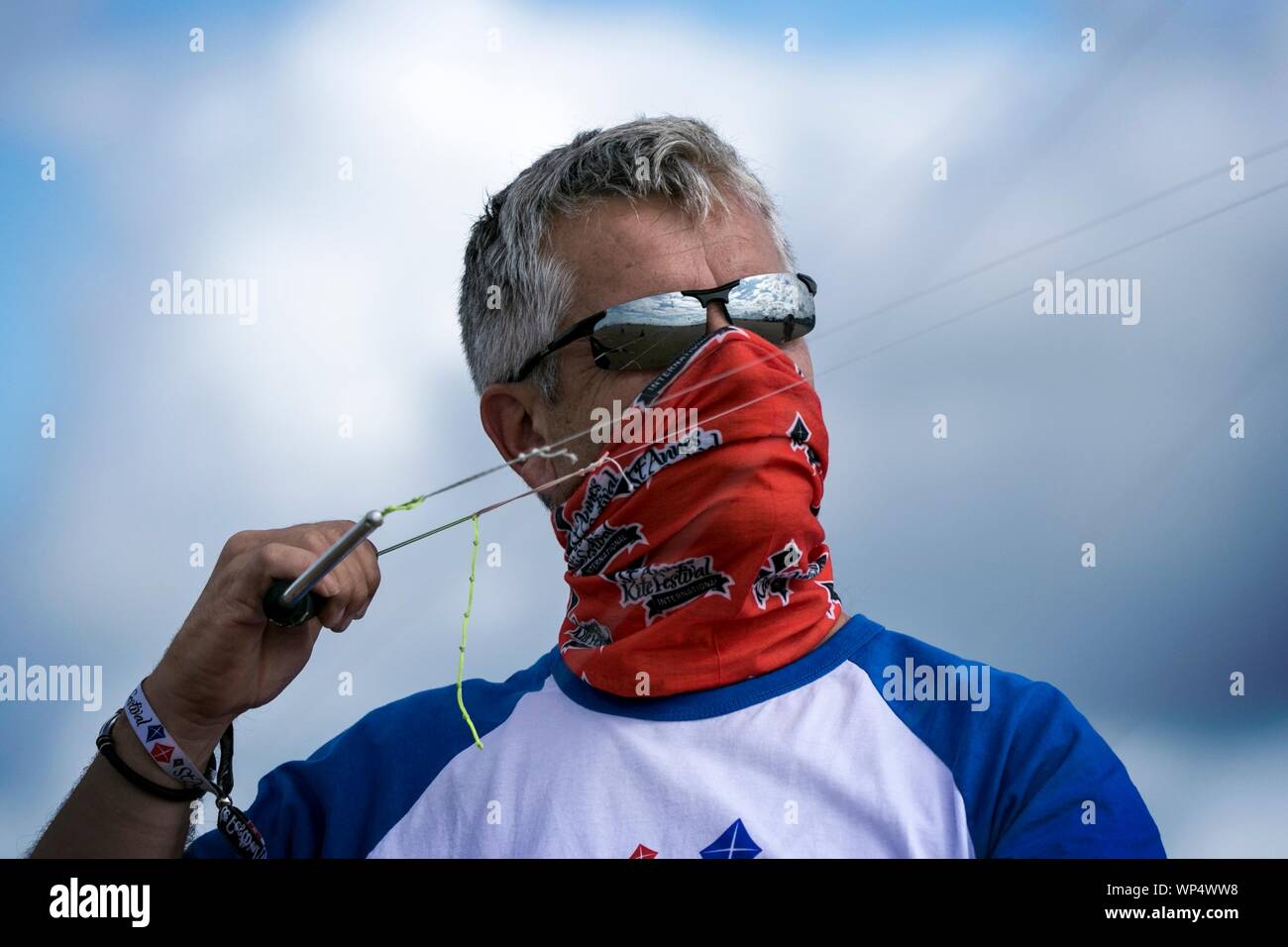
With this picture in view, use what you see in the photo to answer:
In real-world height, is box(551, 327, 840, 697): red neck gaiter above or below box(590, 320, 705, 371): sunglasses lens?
below

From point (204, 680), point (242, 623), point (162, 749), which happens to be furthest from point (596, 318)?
point (162, 749)

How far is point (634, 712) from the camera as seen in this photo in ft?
9.58

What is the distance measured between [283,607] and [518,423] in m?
0.89

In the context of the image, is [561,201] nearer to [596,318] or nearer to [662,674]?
[596,318]

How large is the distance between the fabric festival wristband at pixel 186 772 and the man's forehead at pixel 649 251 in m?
1.32

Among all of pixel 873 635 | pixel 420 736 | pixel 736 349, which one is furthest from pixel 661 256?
pixel 420 736

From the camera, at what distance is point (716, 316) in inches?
117

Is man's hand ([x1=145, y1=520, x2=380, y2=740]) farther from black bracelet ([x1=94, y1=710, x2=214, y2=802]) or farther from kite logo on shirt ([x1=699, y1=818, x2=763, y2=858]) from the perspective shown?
kite logo on shirt ([x1=699, y1=818, x2=763, y2=858])

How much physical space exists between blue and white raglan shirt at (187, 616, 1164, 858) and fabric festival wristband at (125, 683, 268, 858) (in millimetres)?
125

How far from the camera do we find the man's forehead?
3021 mm

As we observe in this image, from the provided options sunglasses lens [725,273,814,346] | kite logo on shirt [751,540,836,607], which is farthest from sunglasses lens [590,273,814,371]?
kite logo on shirt [751,540,836,607]
